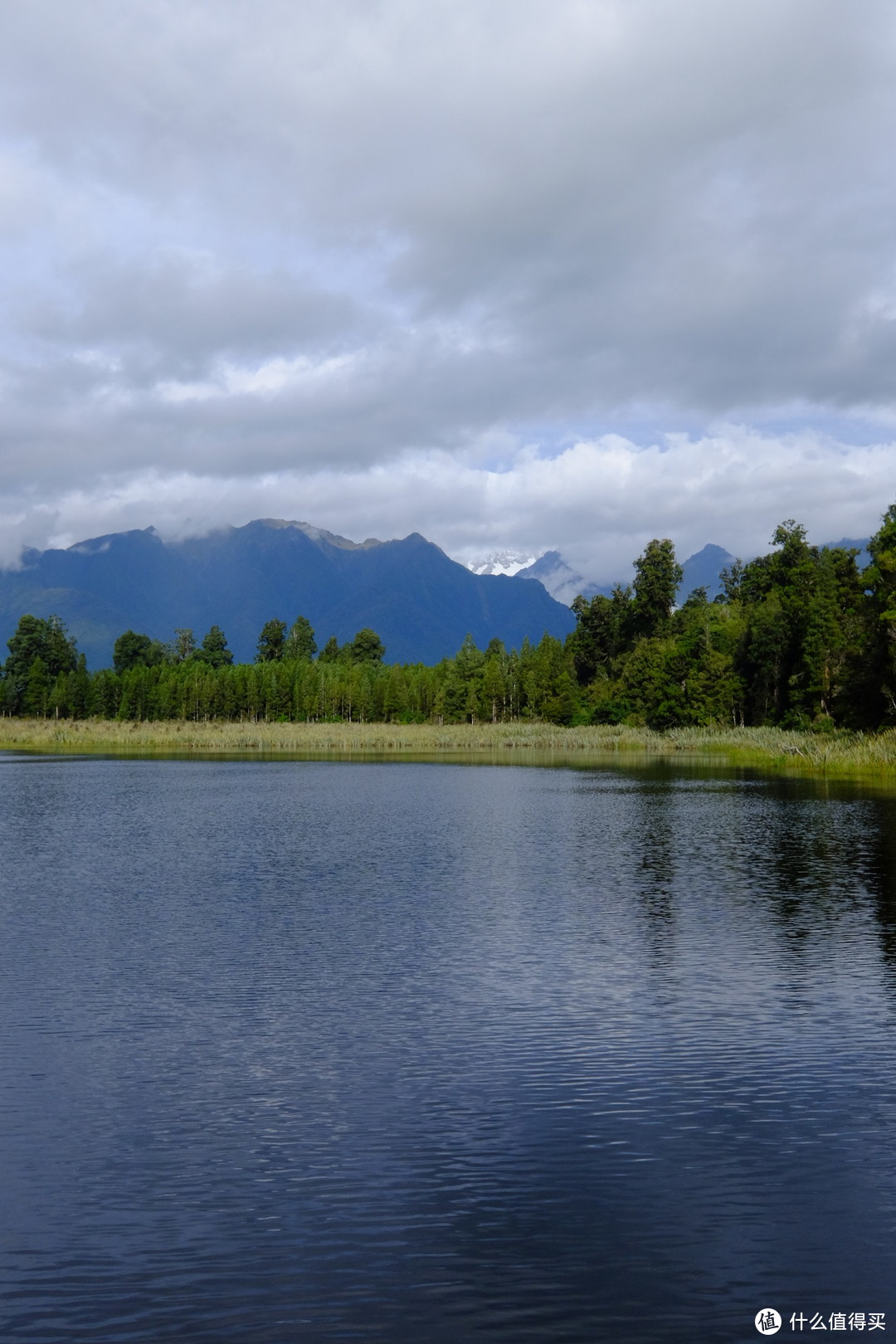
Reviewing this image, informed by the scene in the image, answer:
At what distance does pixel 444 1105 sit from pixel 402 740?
104378 millimetres

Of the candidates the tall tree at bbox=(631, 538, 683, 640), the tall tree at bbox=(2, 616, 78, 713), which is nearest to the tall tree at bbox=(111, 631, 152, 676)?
the tall tree at bbox=(2, 616, 78, 713)

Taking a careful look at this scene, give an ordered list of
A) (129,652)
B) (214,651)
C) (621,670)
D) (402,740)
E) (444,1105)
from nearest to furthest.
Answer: (444,1105)
(402,740)
(621,670)
(129,652)
(214,651)

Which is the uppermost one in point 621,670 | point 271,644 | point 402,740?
point 271,644

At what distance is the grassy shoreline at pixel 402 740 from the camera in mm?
92250

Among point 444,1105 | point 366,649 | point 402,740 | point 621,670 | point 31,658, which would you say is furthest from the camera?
point 366,649

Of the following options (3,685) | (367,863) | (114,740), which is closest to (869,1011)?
(367,863)

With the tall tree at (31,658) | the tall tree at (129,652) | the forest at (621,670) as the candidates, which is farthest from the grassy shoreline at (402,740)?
the tall tree at (129,652)

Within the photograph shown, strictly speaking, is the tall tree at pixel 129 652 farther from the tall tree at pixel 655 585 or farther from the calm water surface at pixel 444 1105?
the calm water surface at pixel 444 1105

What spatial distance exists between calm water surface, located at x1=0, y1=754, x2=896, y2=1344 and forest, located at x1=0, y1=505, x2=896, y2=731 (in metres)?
45.6

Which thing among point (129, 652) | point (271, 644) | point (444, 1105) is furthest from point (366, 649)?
point (444, 1105)

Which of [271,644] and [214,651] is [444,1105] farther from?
[214,651]

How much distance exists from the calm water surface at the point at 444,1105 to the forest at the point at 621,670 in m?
45.6

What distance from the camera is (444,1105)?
38.4 feet

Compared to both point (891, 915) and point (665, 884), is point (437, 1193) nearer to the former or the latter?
point (891, 915)
